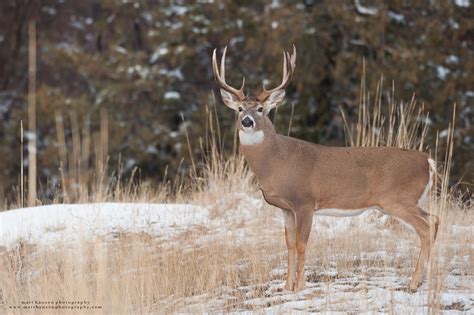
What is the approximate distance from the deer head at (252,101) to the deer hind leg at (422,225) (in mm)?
1142

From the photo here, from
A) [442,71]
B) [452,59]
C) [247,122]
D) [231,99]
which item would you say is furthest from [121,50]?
[247,122]

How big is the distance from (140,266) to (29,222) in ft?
6.11

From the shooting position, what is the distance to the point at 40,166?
1834cm

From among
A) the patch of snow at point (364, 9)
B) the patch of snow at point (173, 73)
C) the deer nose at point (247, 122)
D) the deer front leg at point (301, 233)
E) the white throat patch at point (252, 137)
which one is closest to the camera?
the deer front leg at point (301, 233)

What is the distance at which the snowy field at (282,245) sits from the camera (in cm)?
558

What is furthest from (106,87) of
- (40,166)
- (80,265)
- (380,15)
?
(80,265)

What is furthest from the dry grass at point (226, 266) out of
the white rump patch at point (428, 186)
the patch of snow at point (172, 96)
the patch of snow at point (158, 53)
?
the patch of snow at point (158, 53)

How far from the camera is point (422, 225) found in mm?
6000

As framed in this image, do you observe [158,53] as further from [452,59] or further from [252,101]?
[252,101]

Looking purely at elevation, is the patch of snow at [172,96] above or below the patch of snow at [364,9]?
below

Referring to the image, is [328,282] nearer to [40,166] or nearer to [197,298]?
[197,298]

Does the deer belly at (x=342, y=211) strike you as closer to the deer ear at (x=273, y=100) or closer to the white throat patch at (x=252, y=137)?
the white throat patch at (x=252, y=137)

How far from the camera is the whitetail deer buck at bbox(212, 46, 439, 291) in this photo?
6.06 metres

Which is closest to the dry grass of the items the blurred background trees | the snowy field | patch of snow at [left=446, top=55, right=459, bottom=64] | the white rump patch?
Answer: the snowy field
